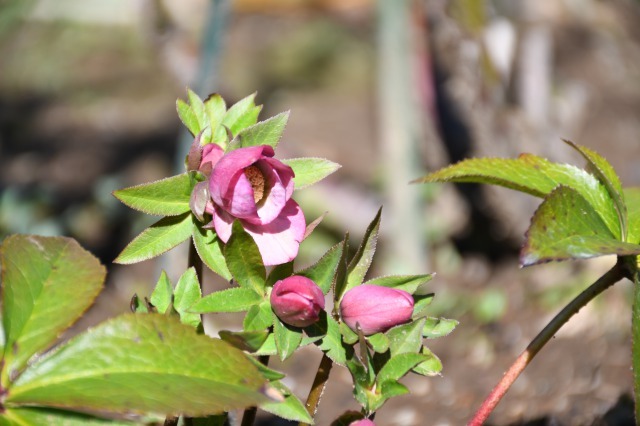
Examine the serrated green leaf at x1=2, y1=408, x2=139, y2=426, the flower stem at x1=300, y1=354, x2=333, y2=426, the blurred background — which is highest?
the serrated green leaf at x1=2, y1=408, x2=139, y2=426

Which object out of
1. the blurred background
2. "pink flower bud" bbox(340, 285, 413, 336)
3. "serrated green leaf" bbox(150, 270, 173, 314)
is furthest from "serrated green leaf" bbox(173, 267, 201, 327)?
the blurred background

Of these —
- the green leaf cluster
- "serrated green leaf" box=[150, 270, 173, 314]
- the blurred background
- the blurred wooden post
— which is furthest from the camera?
the blurred wooden post

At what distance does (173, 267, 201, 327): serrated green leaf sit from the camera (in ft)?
1.85

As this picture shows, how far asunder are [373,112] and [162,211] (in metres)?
2.68

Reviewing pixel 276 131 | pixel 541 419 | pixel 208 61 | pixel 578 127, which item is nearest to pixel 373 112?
pixel 578 127

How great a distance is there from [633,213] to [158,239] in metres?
0.36

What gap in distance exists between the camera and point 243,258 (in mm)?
540

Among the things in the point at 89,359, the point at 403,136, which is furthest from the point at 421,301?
the point at 403,136

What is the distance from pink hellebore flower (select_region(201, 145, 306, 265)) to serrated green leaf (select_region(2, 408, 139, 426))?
0.13 meters

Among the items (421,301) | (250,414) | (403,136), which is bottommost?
(403,136)

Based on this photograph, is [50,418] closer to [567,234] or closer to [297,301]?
[297,301]

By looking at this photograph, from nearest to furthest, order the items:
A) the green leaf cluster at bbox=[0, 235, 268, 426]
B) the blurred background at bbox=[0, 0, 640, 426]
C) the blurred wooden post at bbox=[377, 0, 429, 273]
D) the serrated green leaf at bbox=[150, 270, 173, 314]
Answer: the green leaf cluster at bbox=[0, 235, 268, 426], the serrated green leaf at bbox=[150, 270, 173, 314], the blurred background at bbox=[0, 0, 640, 426], the blurred wooden post at bbox=[377, 0, 429, 273]

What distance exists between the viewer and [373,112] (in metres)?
3.19

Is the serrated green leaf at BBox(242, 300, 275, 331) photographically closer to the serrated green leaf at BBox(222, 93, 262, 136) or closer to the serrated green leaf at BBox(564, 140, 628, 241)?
the serrated green leaf at BBox(222, 93, 262, 136)
